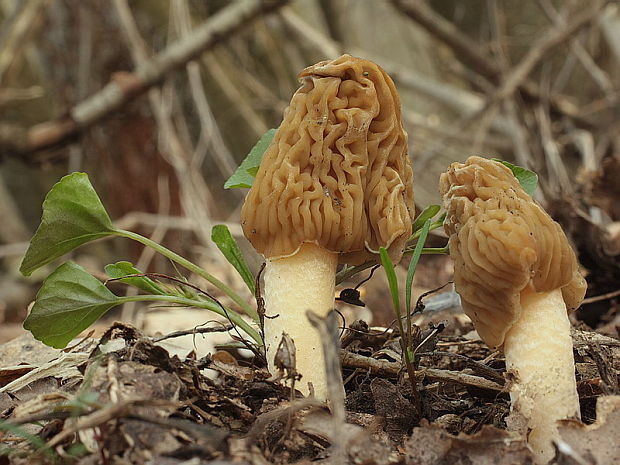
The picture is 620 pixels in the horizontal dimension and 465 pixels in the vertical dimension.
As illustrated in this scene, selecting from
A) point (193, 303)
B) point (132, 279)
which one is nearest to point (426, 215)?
point (193, 303)

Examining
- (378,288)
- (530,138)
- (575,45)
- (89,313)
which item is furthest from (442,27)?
(89,313)

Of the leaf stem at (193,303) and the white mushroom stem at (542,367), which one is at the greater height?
the leaf stem at (193,303)

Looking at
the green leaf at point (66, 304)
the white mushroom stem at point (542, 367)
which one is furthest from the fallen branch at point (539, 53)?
the green leaf at point (66, 304)

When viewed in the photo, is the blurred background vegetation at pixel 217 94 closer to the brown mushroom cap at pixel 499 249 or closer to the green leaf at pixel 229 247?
the green leaf at pixel 229 247

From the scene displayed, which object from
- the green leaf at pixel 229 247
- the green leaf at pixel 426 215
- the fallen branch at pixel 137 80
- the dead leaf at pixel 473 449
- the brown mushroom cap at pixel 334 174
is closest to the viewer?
the dead leaf at pixel 473 449

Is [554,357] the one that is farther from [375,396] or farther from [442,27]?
[442,27]

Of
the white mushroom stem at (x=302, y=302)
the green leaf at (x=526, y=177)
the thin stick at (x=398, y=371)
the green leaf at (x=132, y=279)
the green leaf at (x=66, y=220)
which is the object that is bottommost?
the thin stick at (x=398, y=371)

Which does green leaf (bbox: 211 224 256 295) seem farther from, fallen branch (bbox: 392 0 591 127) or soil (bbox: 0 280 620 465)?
fallen branch (bbox: 392 0 591 127)
